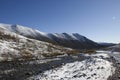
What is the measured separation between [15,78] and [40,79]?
18.2 ft

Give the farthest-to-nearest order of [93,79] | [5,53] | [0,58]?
[5,53]
[0,58]
[93,79]

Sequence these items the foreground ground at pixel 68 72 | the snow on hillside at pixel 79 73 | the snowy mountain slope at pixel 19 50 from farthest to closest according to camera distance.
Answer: the snowy mountain slope at pixel 19 50
the foreground ground at pixel 68 72
the snow on hillside at pixel 79 73

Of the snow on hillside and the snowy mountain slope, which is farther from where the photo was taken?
the snowy mountain slope

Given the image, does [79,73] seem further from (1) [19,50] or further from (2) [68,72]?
(1) [19,50]

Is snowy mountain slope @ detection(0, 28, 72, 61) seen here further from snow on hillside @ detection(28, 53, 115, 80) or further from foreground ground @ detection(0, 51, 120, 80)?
snow on hillside @ detection(28, 53, 115, 80)

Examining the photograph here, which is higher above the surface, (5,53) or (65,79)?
(5,53)

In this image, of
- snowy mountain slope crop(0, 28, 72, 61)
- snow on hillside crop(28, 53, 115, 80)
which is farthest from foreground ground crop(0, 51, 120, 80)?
snowy mountain slope crop(0, 28, 72, 61)

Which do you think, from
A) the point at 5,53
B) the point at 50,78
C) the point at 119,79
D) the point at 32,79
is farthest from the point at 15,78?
the point at 5,53

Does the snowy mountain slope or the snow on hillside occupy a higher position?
the snowy mountain slope

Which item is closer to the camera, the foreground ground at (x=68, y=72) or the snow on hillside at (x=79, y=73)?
the snow on hillside at (x=79, y=73)

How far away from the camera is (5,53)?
64875mm

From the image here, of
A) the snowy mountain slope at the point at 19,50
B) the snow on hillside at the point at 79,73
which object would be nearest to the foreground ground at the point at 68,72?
the snow on hillside at the point at 79,73

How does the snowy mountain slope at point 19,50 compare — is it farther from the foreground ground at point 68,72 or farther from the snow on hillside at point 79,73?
the snow on hillside at point 79,73

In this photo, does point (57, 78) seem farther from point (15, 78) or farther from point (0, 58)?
point (0, 58)
